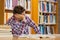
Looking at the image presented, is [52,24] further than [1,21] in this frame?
Yes

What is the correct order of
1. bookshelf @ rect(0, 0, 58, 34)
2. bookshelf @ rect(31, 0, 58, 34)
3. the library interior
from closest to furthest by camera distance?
the library interior, bookshelf @ rect(0, 0, 58, 34), bookshelf @ rect(31, 0, 58, 34)

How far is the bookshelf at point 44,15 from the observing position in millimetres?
3654

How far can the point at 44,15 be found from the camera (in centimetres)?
402

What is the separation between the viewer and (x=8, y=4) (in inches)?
130

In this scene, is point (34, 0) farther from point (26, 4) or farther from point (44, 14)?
point (44, 14)

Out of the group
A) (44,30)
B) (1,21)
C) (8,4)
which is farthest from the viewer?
(44,30)

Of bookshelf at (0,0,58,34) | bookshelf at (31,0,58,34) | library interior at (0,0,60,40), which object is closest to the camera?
library interior at (0,0,60,40)

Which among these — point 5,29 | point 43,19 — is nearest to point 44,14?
point 43,19

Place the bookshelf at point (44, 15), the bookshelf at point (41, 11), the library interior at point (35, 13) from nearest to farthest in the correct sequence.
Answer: the library interior at point (35, 13)
the bookshelf at point (41, 11)
the bookshelf at point (44, 15)

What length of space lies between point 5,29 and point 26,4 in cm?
278

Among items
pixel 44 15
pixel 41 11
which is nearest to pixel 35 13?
pixel 41 11

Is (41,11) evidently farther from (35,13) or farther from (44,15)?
(35,13)

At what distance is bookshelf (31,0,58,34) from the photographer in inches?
144

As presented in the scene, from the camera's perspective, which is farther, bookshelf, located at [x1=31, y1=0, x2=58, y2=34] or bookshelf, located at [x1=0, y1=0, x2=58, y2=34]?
bookshelf, located at [x1=31, y1=0, x2=58, y2=34]
